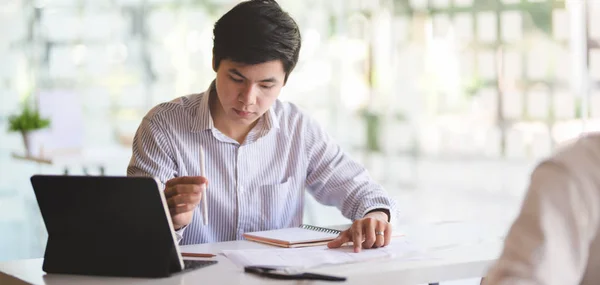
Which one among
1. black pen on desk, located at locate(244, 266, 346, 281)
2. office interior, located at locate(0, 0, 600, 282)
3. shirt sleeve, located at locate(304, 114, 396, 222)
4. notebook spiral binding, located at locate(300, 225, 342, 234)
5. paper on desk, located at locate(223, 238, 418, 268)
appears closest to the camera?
black pen on desk, located at locate(244, 266, 346, 281)

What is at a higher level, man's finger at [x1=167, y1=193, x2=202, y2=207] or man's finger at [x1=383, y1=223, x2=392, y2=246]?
man's finger at [x1=167, y1=193, x2=202, y2=207]

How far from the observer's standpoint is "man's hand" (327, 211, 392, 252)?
2.13 meters

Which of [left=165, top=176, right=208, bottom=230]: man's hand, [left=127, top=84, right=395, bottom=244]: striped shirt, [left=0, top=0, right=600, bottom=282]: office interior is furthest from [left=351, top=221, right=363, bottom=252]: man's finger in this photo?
[left=0, top=0, right=600, bottom=282]: office interior

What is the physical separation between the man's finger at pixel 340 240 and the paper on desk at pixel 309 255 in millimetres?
15

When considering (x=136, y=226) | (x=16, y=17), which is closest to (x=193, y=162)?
(x=136, y=226)

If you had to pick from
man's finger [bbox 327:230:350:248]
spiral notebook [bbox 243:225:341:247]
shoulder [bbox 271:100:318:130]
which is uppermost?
shoulder [bbox 271:100:318:130]

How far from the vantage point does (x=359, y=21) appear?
23.9ft

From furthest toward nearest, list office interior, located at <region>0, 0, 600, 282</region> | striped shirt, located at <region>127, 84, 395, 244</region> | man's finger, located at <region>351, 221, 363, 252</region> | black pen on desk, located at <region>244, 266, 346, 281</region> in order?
1. office interior, located at <region>0, 0, 600, 282</region>
2. striped shirt, located at <region>127, 84, 395, 244</region>
3. man's finger, located at <region>351, 221, 363, 252</region>
4. black pen on desk, located at <region>244, 266, 346, 281</region>

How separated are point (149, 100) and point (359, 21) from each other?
200cm

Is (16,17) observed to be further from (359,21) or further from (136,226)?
(136,226)

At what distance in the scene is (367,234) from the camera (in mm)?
2156

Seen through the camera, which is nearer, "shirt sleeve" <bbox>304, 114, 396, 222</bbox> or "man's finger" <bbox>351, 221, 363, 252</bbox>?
"man's finger" <bbox>351, 221, 363, 252</bbox>

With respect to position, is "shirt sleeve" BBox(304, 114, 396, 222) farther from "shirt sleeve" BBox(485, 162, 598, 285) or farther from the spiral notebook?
"shirt sleeve" BBox(485, 162, 598, 285)

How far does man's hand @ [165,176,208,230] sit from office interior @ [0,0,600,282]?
291 cm
